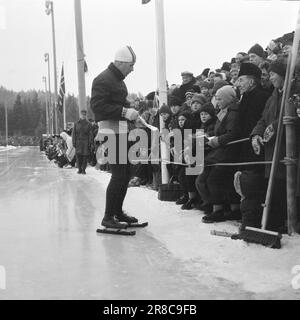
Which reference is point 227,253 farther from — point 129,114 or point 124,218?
point 129,114

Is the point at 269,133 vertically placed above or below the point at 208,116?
below

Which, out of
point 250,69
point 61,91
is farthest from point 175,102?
point 61,91

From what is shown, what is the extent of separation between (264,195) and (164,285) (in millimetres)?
1739

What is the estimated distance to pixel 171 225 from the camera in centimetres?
588

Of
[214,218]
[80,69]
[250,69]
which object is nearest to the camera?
[250,69]

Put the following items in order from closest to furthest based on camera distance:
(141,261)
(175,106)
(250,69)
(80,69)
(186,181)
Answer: (141,261) < (250,69) < (186,181) < (175,106) < (80,69)

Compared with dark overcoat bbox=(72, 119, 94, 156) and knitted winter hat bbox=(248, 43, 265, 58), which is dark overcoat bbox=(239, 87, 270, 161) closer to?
knitted winter hat bbox=(248, 43, 265, 58)

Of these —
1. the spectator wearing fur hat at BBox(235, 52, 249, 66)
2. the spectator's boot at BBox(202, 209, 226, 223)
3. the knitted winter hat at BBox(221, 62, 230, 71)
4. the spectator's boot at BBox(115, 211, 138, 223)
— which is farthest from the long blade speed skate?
the knitted winter hat at BBox(221, 62, 230, 71)

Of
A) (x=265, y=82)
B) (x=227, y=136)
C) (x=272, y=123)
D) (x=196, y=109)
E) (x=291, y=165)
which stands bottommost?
(x=291, y=165)

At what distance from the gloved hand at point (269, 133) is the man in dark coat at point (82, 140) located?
1007 cm

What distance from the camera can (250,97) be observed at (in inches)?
213

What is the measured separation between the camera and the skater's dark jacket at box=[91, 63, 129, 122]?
5.51 metres

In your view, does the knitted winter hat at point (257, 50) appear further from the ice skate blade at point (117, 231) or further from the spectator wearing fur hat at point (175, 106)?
the ice skate blade at point (117, 231)

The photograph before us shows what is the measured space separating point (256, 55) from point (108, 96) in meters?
3.22
